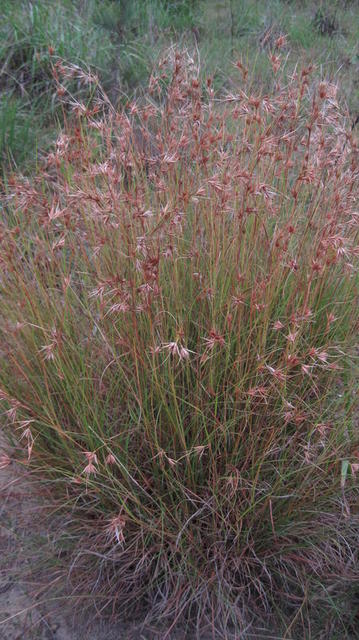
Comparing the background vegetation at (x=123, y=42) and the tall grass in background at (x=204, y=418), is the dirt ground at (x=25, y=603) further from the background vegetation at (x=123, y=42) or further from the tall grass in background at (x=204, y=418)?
the background vegetation at (x=123, y=42)

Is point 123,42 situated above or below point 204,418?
below

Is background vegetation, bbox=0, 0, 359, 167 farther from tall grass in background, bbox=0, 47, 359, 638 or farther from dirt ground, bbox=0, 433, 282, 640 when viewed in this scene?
dirt ground, bbox=0, 433, 282, 640

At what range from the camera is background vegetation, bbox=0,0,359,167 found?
5426 mm

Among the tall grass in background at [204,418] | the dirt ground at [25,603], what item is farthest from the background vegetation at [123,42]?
the dirt ground at [25,603]

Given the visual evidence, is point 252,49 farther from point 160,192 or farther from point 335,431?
point 335,431

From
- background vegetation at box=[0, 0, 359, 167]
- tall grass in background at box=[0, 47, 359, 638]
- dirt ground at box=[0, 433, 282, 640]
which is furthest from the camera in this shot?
background vegetation at box=[0, 0, 359, 167]

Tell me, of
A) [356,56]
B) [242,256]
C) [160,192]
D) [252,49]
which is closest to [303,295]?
[242,256]

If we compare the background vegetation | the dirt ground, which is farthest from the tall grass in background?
the background vegetation

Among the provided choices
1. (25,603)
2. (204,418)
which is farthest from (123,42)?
(25,603)

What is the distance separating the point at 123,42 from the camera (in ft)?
21.2

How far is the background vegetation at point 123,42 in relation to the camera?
17.8 ft

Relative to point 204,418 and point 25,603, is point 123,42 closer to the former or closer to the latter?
point 204,418

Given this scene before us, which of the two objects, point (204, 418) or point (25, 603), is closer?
point (204, 418)

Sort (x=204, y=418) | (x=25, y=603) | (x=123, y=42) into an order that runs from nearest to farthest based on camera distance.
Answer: (x=204, y=418) < (x=25, y=603) < (x=123, y=42)
